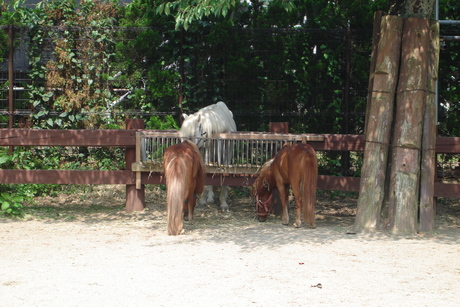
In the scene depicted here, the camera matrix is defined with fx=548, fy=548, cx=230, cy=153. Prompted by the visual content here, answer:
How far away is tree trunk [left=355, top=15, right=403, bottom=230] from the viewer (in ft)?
23.8

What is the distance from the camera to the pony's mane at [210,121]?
8.38m

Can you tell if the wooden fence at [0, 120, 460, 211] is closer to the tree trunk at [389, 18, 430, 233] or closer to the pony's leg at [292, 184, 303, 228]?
the pony's leg at [292, 184, 303, 228]

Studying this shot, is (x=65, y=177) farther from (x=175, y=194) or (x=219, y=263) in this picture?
(x=219, y=263)

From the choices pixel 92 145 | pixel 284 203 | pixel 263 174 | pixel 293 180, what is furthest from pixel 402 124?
pixel 92 145

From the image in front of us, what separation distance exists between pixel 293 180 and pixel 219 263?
6.87 feet

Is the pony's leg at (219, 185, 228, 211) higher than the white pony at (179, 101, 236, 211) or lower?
lower

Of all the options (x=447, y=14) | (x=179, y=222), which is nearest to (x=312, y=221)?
(x=179, y=222)

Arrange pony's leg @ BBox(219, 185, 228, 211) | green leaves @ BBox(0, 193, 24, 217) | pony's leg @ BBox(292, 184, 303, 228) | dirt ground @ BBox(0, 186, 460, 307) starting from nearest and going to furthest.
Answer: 1. dirt ground @ BBox(0, 186, 460, 307)
2. pony's leg @ BBox(292, 184, 303, 228)
3. green leaves @ BBox(0, 193, 24, 217)
4. pony's leg @ BBox(219, 185, 228, 211)

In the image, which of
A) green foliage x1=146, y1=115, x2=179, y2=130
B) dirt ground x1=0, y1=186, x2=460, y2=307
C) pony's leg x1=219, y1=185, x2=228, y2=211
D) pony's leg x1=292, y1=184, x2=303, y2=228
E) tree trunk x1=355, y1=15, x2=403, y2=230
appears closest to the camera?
dirt ground x1=0, y1=186, x2=460, y2=307

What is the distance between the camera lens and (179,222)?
22.9 ft

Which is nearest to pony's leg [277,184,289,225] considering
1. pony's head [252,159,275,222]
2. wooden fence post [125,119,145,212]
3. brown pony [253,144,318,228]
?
brown pony [253,144,318,228]

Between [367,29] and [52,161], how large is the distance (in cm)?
674

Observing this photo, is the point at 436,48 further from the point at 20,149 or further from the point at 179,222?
the point at 20,149

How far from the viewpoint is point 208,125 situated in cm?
858
